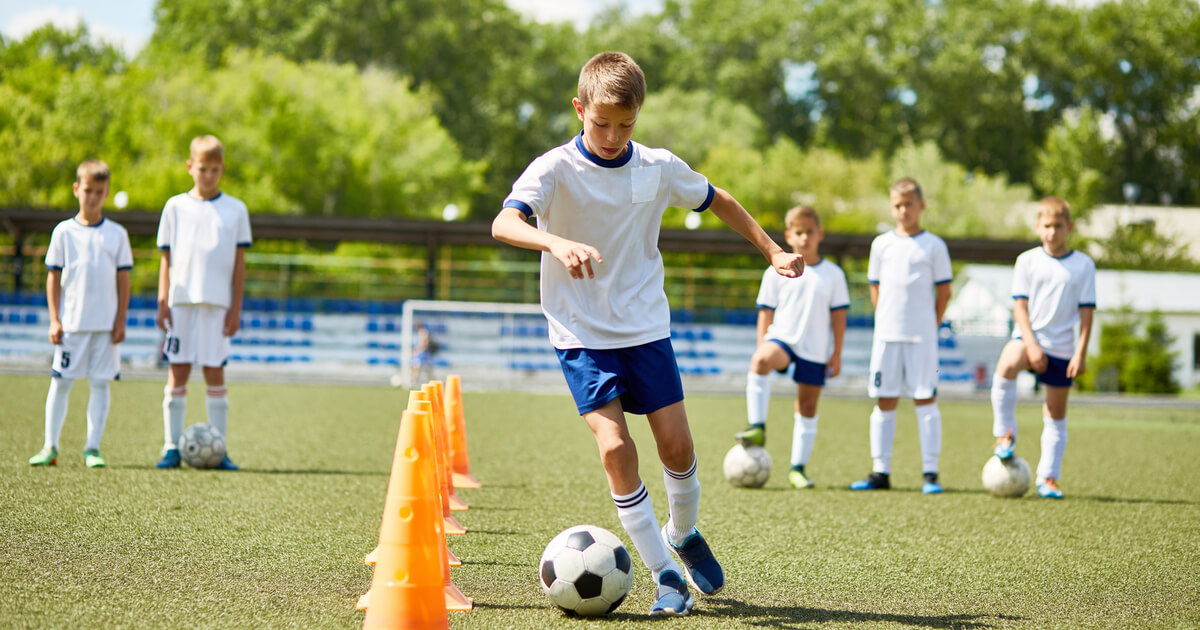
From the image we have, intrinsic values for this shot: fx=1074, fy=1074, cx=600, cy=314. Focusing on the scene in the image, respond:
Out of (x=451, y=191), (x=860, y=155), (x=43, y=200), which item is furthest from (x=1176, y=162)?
Answer: (x=43, y=200)

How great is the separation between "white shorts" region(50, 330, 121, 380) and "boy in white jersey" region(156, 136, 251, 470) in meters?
0.44

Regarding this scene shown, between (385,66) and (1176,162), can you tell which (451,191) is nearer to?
(385,66)

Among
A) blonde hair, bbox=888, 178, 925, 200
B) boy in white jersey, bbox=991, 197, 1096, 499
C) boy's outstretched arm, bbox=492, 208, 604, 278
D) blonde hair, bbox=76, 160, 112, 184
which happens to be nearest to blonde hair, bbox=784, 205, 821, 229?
blonde hair, bbox=888, 178, 925, 200

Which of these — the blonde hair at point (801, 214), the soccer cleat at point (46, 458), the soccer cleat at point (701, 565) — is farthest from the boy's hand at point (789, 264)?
the soccer cleat at point (46, 458)

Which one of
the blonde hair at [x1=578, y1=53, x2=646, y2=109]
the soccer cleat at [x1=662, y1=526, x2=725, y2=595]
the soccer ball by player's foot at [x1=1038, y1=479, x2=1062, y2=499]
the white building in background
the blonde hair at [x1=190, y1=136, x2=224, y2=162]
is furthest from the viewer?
the white building in background

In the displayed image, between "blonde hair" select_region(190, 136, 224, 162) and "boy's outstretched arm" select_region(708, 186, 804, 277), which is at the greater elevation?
"blonde hair" select_region(190, 136, 224, 162)

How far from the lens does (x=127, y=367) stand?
76.3 feet

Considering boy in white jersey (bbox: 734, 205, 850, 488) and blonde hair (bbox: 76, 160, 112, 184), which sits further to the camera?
boy in white jersey (bbox: 734, 205, 850, 488)

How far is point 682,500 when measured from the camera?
403 cm

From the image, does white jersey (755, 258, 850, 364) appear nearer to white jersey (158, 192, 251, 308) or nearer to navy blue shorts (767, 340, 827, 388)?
navy blue shorts (767, 340, 827, 388)

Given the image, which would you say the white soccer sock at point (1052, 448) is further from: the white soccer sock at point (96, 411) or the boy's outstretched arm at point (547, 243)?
the white soccer sock at point (96, 411)

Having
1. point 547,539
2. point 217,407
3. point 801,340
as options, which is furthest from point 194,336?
point 801,340

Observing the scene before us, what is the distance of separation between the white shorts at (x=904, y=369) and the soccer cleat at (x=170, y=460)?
4.76 m

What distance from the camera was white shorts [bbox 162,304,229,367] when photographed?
23.5 feet
